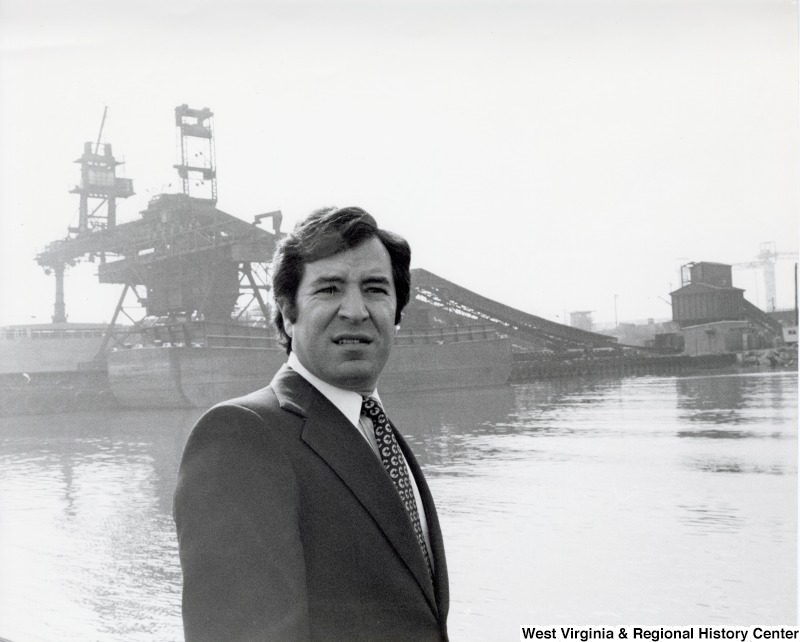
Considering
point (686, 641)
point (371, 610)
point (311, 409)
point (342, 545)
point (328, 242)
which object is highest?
point (328, 242)

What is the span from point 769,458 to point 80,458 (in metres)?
9.06

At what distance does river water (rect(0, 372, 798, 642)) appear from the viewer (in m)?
3.82

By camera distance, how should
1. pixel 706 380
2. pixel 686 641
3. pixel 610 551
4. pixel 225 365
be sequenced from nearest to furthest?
pixel 686 641
pixel 610 551
pixel 225 365
pixel 706 380

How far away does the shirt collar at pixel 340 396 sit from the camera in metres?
1.32

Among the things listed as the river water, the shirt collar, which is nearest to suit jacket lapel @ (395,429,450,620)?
the shirt collar

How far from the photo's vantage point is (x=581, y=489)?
22.8 ft

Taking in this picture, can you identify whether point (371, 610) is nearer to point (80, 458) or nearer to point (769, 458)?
point (769, 458)

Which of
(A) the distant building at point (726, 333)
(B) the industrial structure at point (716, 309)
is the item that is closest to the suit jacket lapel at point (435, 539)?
(B) the industrial structure at point (716, 309)

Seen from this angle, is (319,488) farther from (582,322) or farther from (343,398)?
(582,322)

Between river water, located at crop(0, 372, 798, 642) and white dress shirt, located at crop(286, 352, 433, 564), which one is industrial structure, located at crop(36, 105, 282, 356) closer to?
river water, located at crop(0, 372, 798, 642)

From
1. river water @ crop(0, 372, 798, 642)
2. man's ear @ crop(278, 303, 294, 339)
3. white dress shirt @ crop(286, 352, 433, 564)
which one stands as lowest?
river water @ crop(0, 372, 798, 642)

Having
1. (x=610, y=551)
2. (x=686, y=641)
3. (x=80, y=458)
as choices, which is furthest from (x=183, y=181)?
(x=686, y=641)

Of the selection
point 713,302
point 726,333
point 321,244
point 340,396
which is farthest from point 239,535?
point 726,333

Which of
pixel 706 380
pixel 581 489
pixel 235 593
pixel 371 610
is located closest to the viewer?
pixel 235 593
